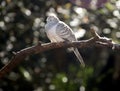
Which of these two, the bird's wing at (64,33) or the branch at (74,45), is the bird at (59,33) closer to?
the bird's wing at (64,33)

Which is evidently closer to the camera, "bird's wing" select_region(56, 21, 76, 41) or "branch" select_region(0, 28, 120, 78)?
"branch" select_region(0, 28, 120, 78)

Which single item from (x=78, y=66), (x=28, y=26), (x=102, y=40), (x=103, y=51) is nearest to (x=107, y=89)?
(x=103, y=51)

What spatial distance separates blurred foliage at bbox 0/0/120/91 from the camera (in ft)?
17.1

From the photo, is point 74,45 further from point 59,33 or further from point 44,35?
point 44,35

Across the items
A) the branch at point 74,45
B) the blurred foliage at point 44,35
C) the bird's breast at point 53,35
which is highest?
the branch at point 74,45

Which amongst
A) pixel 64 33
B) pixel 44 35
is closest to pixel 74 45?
pixel 64 33

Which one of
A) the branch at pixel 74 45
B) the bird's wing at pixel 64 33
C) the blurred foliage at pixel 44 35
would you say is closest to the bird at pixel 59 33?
the bird's wing at pixel 64 33

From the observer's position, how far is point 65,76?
18.6 ft

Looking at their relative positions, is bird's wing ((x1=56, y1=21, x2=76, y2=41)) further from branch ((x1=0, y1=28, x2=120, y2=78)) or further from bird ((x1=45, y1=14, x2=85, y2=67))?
branch ((x1=0, y1=28, x2=120, y2=78))

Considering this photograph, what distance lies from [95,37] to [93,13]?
9.23 ft

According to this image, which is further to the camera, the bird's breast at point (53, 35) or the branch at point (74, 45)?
the bird's breast at point (53, 35)

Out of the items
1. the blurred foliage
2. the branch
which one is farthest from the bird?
the blurred foliage

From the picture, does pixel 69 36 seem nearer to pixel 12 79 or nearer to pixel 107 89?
pixel 12 79

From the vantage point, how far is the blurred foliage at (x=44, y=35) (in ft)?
17.1
